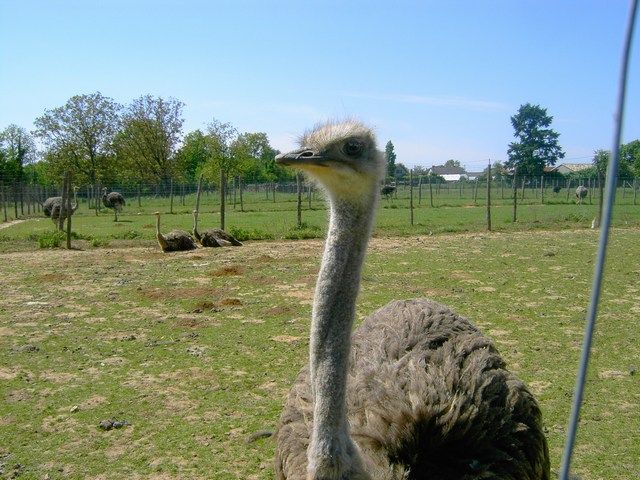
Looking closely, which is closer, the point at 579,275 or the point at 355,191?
the point at 355,191

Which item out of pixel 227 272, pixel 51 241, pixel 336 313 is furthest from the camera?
pixel 51 241

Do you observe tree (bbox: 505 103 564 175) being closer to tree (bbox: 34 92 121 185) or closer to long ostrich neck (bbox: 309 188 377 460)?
tree (bbox: 34 92 121 185)

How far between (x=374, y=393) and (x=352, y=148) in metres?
1.12

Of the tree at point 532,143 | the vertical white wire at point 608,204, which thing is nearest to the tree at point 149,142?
the tree at point 532,143

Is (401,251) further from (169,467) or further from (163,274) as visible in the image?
(169,467)

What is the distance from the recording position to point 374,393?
9.39ft

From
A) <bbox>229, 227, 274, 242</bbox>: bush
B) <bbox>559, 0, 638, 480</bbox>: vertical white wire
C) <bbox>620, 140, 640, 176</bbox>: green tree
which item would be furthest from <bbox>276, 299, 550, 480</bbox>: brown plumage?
<bbox>620, 140, 640, 176</bbox>: green tree

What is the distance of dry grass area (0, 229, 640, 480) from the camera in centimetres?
→ 394

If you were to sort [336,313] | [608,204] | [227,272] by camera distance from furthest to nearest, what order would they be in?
[227,272], [336,313], [608,204]

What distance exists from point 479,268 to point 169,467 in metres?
7.61

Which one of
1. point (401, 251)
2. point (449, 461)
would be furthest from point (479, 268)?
point (449, 461)

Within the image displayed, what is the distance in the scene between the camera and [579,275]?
31.7 ft

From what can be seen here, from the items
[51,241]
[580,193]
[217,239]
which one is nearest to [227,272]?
[217,239]

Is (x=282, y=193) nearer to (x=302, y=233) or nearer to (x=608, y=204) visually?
(x=302, y=233)
